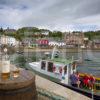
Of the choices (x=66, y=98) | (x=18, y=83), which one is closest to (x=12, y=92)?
(x=18, y=83)

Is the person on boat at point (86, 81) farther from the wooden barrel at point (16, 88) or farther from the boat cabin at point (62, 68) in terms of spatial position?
the wooden barrel at point (16, 88)

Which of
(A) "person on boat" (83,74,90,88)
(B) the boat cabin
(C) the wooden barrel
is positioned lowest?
(A) "person on boat" (83,74,90,88)

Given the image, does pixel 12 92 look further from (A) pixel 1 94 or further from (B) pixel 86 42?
(B) pixel 86 42

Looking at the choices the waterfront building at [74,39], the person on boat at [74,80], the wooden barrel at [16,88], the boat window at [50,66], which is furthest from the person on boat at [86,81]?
the waterfront building at [74,39]

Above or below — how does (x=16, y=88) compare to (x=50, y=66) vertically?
above

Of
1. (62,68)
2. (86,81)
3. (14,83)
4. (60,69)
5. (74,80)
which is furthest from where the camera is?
(60,69)

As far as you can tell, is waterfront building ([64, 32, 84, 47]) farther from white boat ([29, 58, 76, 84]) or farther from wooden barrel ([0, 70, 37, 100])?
wooden barrel ([0, 70, 37, 100])

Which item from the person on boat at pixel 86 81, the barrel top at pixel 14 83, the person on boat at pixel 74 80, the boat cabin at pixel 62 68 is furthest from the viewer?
the boat cabin at pixel 62 68

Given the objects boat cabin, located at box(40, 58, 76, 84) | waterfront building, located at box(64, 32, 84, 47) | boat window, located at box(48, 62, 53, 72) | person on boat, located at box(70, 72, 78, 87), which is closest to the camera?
person on boat, located at box(70, 72, 78, 87)

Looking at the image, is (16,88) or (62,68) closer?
(16,88)

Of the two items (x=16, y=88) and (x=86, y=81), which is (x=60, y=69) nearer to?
(x=86, y=81)

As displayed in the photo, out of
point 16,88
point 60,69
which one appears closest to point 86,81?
point 60,69

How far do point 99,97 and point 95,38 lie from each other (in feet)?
408

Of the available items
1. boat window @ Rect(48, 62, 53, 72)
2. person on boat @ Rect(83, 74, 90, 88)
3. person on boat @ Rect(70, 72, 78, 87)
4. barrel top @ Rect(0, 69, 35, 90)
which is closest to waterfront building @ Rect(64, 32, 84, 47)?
boat window @ Rect(48, 62, 53, 72)
